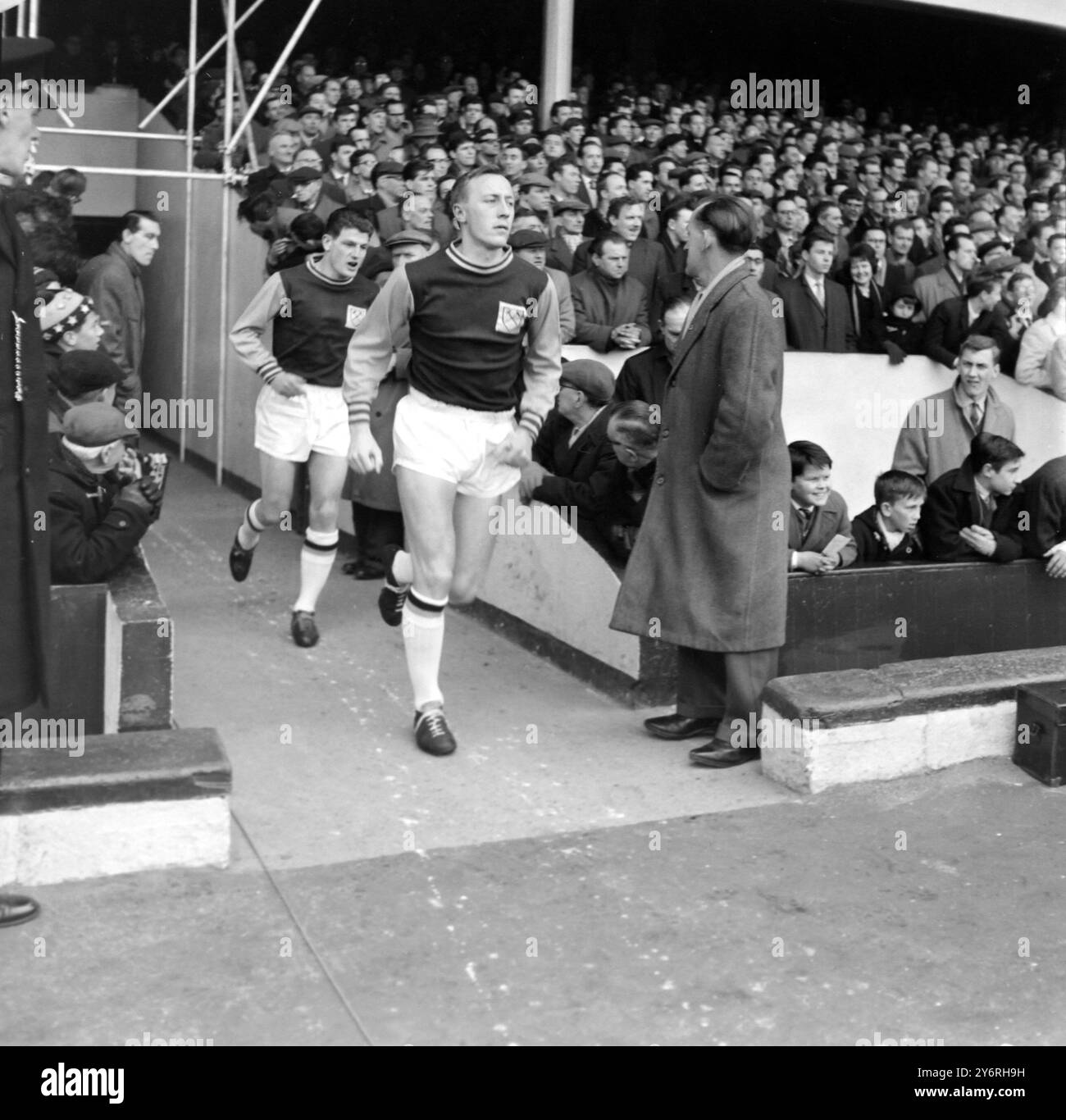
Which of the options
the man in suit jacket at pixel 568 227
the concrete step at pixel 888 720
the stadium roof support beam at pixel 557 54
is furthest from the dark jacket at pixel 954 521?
the stadium roof support beam at pixel 557 54

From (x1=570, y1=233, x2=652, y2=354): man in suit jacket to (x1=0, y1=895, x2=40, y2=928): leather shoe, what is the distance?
17.3ft

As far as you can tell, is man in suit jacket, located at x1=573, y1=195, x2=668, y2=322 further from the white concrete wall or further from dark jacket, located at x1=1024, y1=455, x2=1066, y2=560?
the white concrete wall

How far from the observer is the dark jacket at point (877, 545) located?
6535 mm

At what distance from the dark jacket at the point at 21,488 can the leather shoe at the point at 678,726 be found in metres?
2.46

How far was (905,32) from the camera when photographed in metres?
22.2

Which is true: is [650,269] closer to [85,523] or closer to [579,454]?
[579,454]

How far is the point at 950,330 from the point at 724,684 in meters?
5.61

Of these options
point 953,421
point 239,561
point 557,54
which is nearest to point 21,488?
point 239,561

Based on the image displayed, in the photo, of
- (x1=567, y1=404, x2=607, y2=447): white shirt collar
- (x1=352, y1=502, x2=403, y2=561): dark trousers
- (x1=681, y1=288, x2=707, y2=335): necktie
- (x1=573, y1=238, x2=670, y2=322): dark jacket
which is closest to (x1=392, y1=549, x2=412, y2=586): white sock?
(x1=567, y1=404, x2=607, y2=447): white shirt collar

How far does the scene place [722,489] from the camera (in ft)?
17.9

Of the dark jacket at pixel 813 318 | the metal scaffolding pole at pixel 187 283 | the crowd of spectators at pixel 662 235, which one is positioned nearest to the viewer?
the crowd of spectators at pixel 662 235

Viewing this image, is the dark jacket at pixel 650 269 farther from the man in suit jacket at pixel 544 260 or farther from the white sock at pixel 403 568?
the white sock at pixel 403 568

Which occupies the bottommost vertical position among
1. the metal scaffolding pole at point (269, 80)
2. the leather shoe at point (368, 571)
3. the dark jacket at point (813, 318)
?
the leather shoe at point (368, 571)
